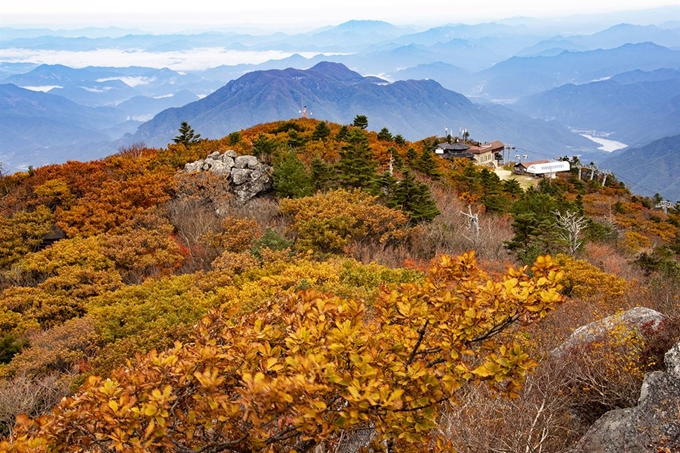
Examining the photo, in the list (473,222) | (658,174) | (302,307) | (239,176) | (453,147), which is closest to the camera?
(302,307)

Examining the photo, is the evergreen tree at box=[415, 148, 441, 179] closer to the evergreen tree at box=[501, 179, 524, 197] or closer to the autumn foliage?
the evergreen tree at box=[501, 179, 524, 197]

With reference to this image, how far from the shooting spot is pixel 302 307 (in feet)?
9.94

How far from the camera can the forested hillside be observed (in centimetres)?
259

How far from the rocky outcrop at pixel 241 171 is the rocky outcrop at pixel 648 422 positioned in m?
15.9

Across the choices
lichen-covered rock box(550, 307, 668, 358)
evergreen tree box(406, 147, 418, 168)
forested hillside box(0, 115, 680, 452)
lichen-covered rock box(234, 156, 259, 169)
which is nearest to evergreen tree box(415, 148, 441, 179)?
forested hillside box(0, 115, 680, 452)

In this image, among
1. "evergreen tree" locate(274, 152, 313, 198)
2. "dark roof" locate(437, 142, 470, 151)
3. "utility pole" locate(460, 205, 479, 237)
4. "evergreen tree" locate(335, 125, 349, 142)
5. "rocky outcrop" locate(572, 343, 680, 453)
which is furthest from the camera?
"dark roof" locate(437, 142, 470, 151)

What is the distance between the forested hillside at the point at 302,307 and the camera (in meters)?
2.59

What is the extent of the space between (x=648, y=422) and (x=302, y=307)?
12.0 feet

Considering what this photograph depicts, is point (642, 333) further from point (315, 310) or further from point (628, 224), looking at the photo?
point (628, 224)

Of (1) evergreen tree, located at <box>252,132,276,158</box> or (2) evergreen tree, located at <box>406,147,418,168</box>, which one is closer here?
(1) evergreen tree, located at <box>252,132,276,158</box>

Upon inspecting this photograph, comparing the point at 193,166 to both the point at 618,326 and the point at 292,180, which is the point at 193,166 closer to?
the point at 292,180

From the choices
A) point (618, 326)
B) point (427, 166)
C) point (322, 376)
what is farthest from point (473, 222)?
point (322, 376)

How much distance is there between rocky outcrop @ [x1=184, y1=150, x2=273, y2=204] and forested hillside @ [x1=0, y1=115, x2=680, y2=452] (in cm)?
36

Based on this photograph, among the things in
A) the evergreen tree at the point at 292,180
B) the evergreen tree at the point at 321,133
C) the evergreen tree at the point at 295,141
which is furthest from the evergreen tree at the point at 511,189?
the evergreen tree at the point at 292,180
